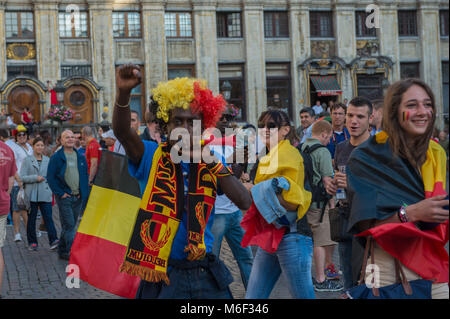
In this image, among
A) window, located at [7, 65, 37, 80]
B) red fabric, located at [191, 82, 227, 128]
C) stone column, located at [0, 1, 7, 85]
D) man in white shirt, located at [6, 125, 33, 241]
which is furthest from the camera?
window, located at [7, 65, 37, 80]

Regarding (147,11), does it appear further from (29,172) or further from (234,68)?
(29,172)

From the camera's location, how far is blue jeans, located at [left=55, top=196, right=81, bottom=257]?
30.5 ft

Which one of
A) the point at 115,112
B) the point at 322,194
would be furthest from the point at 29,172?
the point at 115,112

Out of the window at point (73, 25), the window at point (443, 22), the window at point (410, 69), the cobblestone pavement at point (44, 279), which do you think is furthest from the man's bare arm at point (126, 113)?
the window at point (443, 22)

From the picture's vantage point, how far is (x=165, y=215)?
3408 millimetres

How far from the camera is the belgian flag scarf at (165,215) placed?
132 inches

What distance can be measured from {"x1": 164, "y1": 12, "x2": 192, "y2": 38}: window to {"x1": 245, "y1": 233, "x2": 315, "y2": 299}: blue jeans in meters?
28.0

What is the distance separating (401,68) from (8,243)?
27.5 m

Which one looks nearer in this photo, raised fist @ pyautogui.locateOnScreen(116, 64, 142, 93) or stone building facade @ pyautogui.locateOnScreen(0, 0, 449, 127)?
raised fist @ pyautogui.locateOnScreen(116, 64, 142, 93)

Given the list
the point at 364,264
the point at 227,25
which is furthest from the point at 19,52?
the point at 364,264

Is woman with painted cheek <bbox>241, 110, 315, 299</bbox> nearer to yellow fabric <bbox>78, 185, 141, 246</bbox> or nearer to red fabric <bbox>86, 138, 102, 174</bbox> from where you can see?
yellow fabric <bbox>78, 185, 141, 246</bbox>

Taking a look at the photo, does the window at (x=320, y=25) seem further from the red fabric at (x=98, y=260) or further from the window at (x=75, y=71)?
the red fabric at (x=98, y=260)

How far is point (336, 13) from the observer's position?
33.3 metres

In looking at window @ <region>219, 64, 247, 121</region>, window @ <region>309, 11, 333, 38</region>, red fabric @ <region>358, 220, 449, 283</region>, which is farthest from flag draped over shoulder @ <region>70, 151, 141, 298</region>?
window @ <region>309, 11, 333, 38</region>
